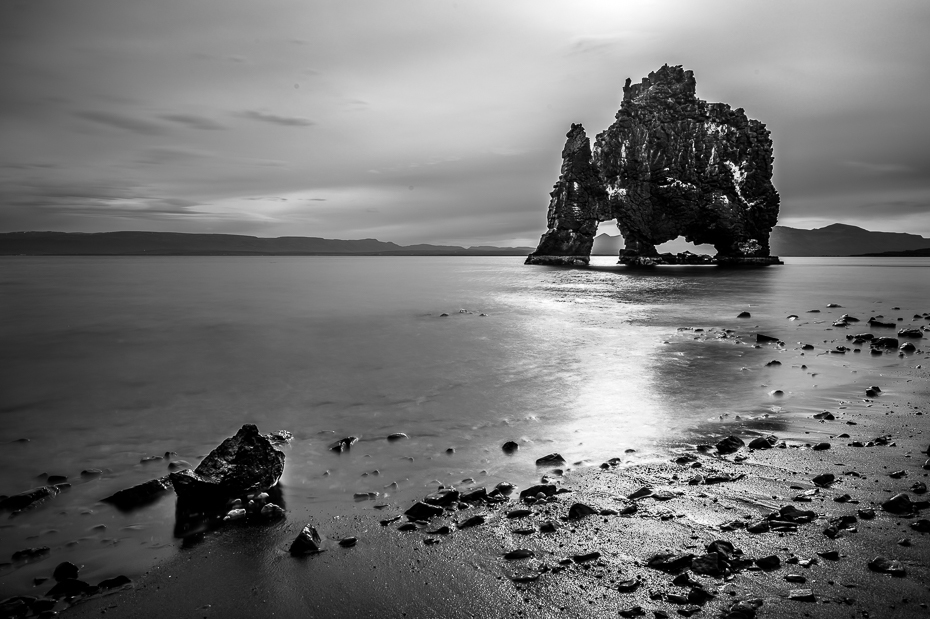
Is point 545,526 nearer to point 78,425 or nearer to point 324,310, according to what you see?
point 78,425

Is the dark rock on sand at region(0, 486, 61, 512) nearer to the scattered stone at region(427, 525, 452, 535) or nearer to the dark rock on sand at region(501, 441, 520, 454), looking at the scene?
the scattered stone at region(427, 525, 452, 535)

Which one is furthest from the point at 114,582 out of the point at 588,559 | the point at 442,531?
the point at 588,559

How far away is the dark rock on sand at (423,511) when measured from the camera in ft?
18.3

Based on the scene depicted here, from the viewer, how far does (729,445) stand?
24.4 feet

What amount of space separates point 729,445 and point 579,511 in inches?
136

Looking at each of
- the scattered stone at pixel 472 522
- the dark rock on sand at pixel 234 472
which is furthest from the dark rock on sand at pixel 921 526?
the dark rock on sand at pixel 234 472

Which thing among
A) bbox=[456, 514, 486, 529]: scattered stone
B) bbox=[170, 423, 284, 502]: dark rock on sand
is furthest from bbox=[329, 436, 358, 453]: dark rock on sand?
bbox=[456, 514, 486, 529]: scattered stone

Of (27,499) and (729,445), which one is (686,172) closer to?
(729,445)

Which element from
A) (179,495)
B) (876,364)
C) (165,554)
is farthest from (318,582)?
(876,364)

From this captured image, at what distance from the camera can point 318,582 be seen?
14.4 feet

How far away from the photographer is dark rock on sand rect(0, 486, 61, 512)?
6129 millimetres

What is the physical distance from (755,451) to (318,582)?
6345 millimetres

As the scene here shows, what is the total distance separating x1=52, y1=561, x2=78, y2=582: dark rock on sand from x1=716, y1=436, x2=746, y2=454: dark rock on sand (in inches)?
315

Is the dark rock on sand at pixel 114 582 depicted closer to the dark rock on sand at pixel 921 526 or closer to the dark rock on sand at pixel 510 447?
the dark rock on sand at pixel 510 447
